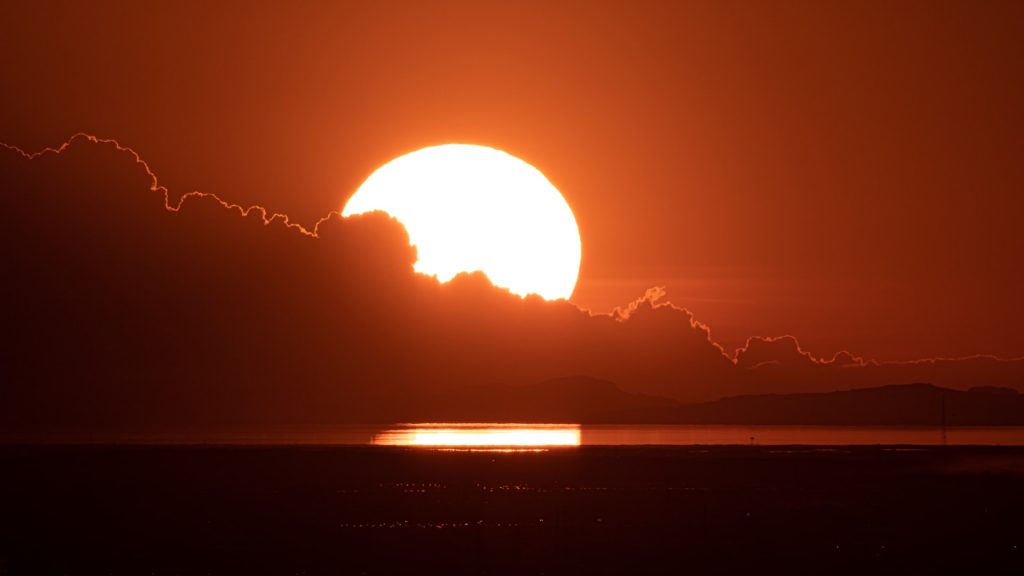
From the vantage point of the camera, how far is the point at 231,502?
75750 mm

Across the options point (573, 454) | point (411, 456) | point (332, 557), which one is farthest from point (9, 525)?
point (573, 454)

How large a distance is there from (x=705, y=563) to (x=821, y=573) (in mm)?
4734

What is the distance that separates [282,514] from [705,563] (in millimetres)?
27088

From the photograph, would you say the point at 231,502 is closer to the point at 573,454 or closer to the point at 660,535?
the point at 660,535

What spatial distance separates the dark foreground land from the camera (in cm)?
5097

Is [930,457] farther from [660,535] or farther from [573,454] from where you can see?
[660,535]

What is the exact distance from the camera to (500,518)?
67.4m

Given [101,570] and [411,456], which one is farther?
[411,456]

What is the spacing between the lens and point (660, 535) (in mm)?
60281

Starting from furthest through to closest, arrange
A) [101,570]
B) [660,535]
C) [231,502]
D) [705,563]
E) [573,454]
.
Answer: [573,454] < [231,502] < [660,535] < [705,563] < [101,570]

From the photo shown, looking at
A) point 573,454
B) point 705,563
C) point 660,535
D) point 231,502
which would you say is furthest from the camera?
point 573,454

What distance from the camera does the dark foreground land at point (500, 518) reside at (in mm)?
50969

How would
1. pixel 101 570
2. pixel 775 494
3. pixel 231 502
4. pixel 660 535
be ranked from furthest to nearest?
1. pixel 775 494
2. pixel 231 502
3. pixel 660 535
4. pixel 101 570

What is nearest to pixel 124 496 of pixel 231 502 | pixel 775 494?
pixel 231 502
